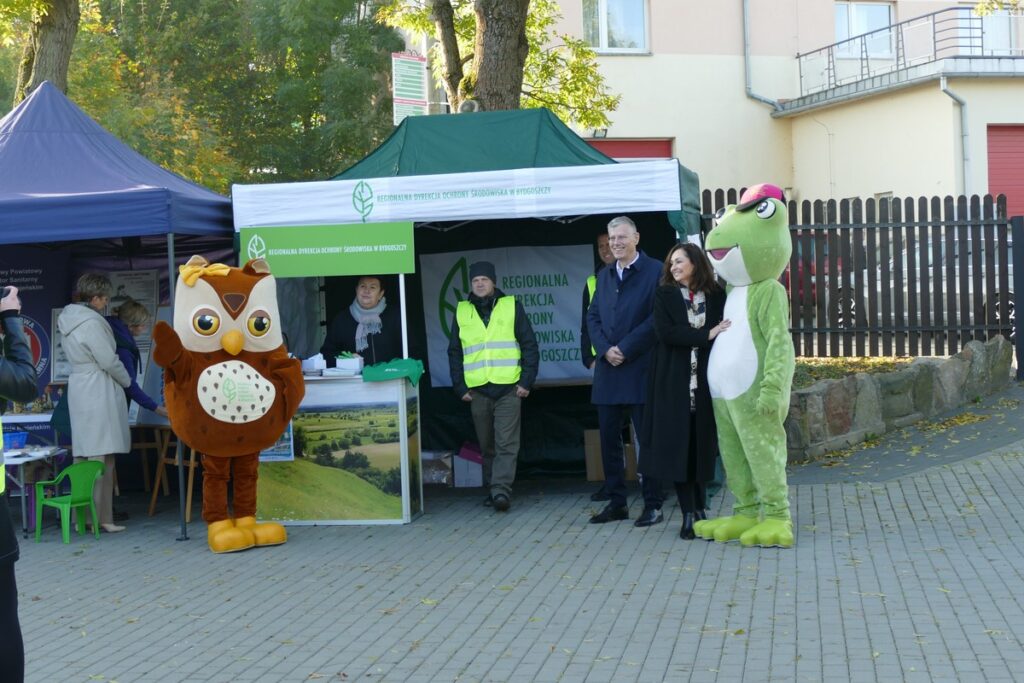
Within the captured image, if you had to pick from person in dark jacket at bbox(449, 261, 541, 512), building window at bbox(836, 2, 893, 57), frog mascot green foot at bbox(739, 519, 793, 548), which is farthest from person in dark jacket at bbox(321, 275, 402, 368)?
building window at bbox(836, 2, 893, 57)

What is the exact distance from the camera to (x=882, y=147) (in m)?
25.8

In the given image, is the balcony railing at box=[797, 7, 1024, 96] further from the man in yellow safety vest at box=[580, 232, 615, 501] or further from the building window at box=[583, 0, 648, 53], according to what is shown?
the man in yellow safety vest at box=[580, 232, 615, 501]

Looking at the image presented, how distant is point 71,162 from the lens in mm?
9086

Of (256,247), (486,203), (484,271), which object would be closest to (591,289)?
(484,271)

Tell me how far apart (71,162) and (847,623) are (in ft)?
20.8

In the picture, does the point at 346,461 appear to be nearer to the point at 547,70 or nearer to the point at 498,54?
the point at 498,54

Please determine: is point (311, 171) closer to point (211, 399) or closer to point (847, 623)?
point (211, 399)

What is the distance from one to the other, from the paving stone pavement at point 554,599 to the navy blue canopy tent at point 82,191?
1249mm

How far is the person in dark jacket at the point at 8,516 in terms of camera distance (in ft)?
13.1

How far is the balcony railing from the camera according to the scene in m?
25.6

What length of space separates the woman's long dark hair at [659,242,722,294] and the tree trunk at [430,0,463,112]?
20.6 ft

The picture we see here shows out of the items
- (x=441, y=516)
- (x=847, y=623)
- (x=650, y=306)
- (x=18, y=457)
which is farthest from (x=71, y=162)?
(x=847, y=623)

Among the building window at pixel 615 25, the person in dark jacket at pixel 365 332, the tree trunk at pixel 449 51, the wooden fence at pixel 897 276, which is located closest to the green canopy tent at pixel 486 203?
the person in dark jacket at pixel 365 332

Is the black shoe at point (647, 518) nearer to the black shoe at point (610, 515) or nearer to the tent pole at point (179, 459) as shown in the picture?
the black shoe at point (610, 515)
